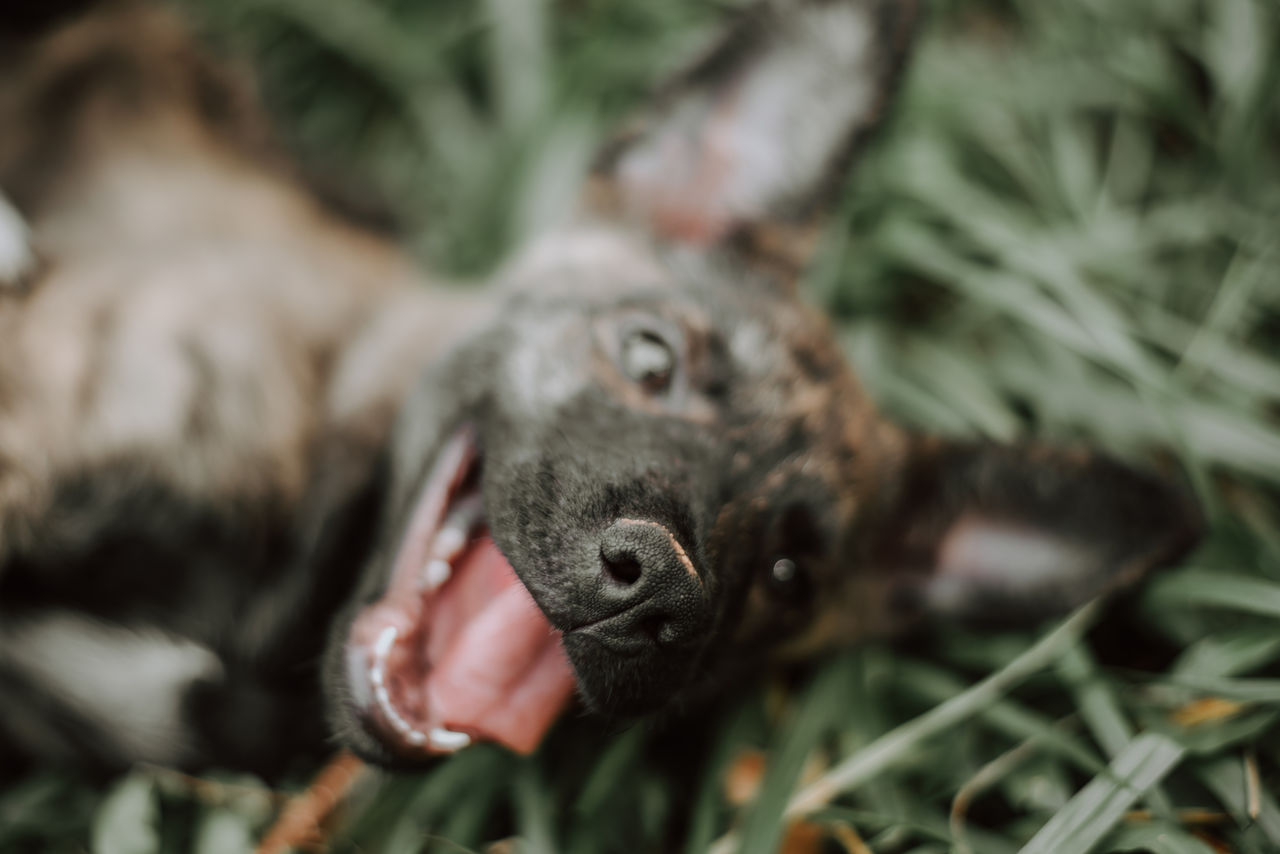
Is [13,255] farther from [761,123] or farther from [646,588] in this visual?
[761,123]

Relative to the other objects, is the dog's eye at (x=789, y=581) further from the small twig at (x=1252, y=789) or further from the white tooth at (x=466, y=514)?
the small twig at (x=1252, y=789)

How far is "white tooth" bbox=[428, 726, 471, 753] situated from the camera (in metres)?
1.58

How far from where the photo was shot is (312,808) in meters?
2.01

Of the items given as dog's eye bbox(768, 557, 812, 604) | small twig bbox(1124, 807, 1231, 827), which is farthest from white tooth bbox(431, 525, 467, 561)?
small twig bbox(1124, 807, 1231, 827)

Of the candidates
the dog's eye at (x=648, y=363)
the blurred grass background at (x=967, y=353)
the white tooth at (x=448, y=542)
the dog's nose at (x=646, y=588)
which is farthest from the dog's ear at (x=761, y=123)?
the dog's nose at (x=646, y=588)

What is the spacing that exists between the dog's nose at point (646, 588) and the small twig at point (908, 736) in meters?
0.73

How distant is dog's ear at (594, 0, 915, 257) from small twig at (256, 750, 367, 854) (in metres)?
1.64

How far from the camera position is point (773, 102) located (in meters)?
2.37

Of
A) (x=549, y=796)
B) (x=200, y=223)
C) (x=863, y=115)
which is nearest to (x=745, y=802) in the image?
(x=549, y=796)

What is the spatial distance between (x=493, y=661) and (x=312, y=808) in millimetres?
727

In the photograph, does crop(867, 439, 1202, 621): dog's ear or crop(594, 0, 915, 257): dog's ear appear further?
crop(594, 0, 915, 257): dog's ear

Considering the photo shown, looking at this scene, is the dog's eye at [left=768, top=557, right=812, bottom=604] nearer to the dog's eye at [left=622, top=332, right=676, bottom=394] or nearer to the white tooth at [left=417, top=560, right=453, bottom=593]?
the dog's eye at [left=622, top=332, right=676, bottom=394]

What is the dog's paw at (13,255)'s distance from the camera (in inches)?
79.4

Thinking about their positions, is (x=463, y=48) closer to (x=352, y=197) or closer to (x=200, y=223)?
(x=352, y=197)
